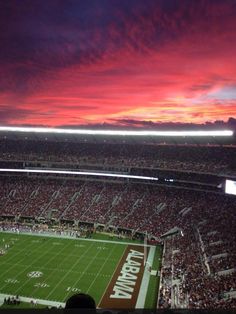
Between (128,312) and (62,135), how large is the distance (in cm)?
6395

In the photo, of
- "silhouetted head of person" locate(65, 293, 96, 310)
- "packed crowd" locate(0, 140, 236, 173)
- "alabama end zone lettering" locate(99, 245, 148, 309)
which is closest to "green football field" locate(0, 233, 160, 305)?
"alabama end zone lettering" locate(99, 245, 148, 309)

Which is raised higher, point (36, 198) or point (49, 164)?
point (49, 164)

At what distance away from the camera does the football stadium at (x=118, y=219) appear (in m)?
25.2

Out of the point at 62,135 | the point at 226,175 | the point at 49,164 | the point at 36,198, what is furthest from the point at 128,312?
the point at 62,135

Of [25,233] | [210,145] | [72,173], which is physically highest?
[210,145]

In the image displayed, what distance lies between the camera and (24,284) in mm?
26609

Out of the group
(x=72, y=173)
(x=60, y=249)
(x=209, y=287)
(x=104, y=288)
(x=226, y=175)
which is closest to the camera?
(x=209, y=287)

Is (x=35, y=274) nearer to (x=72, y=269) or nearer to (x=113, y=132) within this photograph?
(x=72, y=269)

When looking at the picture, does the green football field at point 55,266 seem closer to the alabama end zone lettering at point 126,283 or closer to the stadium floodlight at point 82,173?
the alabama end zone lettering at point 126,283

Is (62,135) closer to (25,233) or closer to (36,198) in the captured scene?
(36,198)

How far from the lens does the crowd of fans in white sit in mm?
23253

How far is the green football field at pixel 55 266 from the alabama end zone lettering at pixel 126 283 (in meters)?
0.53

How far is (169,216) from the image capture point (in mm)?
41906

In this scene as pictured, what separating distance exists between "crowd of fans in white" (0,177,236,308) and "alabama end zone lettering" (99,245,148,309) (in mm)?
2096
